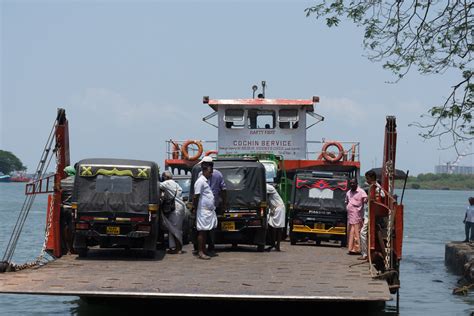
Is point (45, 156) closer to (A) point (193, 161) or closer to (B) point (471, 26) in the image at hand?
(B) point (471, 26)

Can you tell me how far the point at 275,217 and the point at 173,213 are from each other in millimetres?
2229

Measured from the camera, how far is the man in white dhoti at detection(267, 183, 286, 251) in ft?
56.3

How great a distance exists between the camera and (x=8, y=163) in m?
153

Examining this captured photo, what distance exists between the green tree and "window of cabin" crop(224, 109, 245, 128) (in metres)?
128

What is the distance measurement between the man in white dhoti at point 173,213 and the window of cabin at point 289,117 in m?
11.8

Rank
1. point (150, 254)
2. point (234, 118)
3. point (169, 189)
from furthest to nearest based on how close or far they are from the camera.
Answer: point (234, 118)
point (169, 189)
point (150, 254)

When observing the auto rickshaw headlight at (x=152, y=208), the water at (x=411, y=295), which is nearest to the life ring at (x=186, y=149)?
the water at (x=411, y=295)

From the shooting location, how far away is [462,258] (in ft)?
75.3

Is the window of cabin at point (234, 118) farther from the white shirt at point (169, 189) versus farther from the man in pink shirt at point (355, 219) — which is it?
the white shirt at point (169, 189)

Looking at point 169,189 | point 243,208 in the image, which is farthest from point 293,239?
point 169,189

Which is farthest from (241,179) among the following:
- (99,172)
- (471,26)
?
(471,26)

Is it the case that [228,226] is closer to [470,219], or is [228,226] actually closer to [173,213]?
[173,213]

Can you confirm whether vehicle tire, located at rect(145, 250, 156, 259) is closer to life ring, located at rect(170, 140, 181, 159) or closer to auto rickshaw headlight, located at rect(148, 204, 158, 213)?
auto rickshaw headlight, located at rect(148, 204, 158, 213)

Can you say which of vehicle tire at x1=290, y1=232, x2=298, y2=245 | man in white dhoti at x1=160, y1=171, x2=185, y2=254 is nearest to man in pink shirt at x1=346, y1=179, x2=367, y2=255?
man in white dhoti at x1=160, y1=171, x2=185, y2=254
